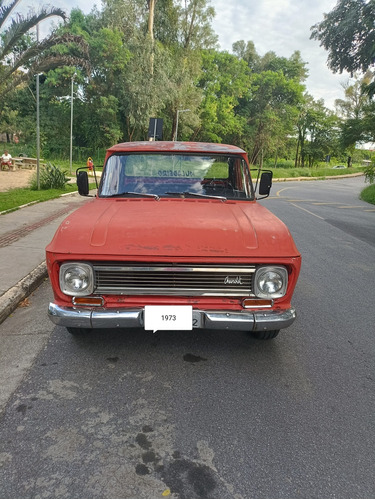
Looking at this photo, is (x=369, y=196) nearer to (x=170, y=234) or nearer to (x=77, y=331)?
(x=170, y=234)

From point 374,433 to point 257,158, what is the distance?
5927 cm

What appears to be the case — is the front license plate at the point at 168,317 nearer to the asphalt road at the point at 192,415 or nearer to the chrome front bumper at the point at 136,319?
the chrome front bumper at the point at 136,319

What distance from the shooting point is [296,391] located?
9.12ft

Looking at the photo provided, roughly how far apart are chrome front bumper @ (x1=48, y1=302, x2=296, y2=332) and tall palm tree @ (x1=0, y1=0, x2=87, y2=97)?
31.9 ft

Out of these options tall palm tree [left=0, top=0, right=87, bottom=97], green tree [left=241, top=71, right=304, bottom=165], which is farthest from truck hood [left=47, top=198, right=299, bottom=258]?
green tree [left=241, top=71, right=304, bottom=165]

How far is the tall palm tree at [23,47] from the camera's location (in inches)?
381

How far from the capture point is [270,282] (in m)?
2.84

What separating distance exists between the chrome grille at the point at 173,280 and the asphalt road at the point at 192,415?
656 millimetres

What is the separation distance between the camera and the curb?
398cm

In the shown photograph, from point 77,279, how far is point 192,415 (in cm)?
123

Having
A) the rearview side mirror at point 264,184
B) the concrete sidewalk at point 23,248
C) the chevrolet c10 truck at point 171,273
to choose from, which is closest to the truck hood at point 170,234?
the chevrolet c10 truck at point 171,273

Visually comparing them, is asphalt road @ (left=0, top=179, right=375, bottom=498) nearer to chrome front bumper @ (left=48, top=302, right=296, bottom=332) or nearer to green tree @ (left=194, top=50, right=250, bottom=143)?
chrome front bumper @ (left=48, top=302, right=296, bottom=332)

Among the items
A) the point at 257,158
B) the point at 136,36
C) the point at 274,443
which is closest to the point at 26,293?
the point at 274,443

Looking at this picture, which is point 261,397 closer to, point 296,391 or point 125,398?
point 296,391
